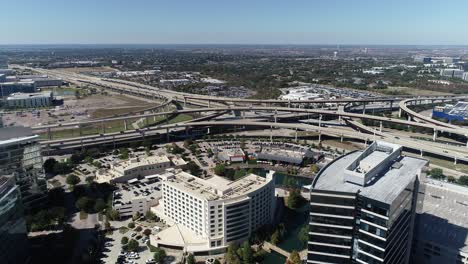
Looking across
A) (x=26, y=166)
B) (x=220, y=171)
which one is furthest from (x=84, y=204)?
(x=220, y=171)

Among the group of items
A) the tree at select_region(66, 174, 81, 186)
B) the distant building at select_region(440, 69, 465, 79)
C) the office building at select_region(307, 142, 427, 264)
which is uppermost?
the distant building at select_region(440, 69, 465, 79)

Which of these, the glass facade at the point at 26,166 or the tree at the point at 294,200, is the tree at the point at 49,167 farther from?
the tree at the point at 294,200

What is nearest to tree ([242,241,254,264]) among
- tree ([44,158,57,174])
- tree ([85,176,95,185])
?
tree ([85,176,95,185])

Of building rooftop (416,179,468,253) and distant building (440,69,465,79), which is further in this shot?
distant building (440,69,465,79)

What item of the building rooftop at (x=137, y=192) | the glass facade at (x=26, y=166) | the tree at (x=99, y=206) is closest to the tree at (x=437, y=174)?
the building rooftop at (x=137, y=192)

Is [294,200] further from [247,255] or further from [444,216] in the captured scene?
[444,216]

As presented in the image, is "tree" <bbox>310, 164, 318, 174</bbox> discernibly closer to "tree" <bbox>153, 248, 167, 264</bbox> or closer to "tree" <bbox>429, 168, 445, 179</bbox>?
"tree" <bbox>429, 168, 445, 179</bbox>

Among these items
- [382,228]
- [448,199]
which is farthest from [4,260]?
[448,199]
